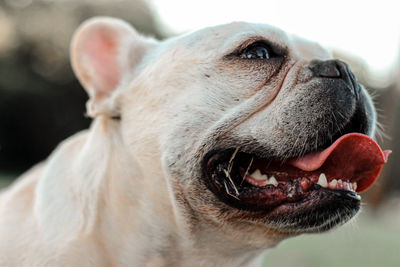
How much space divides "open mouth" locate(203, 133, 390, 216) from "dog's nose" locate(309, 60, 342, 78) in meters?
0.34

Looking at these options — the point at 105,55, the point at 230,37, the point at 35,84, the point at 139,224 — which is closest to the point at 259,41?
the point at 230,37

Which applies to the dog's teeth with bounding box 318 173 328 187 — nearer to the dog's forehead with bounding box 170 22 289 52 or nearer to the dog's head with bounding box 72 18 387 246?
the dog's head with bounding box 72 18 387 246

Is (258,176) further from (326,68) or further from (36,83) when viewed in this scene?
(36,83)

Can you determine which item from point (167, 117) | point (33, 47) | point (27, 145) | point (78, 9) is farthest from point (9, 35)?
point (167, 117)

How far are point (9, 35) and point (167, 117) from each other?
13584 millimetres

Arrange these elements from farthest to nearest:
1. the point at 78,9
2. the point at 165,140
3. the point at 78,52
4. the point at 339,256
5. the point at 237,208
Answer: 1. the point at 78,9
2. the point at 339,256
3. the point at 78,52
4. the point at 165,140
5. the point at 237,208

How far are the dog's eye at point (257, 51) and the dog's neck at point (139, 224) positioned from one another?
769mm

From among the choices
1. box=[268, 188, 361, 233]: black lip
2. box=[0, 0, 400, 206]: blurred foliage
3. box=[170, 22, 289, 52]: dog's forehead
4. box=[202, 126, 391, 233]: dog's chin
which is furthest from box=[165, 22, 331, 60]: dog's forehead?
box=[0, 0, 400, 206]: blurred foliage

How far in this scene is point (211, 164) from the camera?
2.38 meters

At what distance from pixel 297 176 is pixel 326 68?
0.57 m

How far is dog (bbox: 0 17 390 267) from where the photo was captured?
2.27 meters

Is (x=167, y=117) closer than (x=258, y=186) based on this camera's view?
No

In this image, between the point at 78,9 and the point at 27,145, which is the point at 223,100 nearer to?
the point at 27,145

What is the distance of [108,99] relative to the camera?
2.76m
